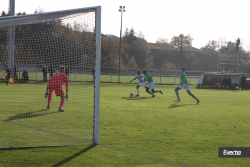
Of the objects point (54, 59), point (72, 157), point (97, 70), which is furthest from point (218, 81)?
point (72, 157)

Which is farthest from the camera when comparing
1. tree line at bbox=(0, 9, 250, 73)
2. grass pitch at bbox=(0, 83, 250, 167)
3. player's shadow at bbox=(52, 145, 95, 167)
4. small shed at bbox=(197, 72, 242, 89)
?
tree line at bbox=(0, 9, 250, 73)

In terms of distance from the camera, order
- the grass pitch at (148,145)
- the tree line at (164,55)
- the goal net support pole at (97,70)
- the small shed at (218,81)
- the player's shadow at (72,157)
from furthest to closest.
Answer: the tree line at (164,55)
the small shed at (218,81)
the goal net support pole at (97,70)
the grass pitch at (148,145)
the player's shadow at (72,157)

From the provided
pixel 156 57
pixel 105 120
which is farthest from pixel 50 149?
pixel 156 57

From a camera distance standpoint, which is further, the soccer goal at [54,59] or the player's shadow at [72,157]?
the soccer goal at [54,59]

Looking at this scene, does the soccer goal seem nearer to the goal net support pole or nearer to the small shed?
the goal net support pole

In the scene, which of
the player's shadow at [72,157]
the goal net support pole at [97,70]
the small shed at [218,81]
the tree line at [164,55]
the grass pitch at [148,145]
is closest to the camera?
the player's shadow at [72,157]

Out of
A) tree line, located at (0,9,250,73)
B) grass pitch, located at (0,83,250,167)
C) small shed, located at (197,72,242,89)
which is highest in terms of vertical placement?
tree line, located at (0,9,250,73)

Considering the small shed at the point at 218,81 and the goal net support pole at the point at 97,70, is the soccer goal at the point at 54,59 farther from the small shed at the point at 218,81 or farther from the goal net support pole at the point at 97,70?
the small shed at the point at 218,81

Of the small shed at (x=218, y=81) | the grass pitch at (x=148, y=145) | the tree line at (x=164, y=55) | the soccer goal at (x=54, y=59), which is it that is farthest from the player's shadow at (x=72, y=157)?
the tree line at (x=164, y=55)

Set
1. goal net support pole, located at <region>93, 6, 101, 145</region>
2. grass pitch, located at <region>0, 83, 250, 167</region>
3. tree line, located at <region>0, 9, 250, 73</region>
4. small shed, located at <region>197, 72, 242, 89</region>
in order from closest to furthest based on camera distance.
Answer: grass pitch, located at <region>0, 83, 250, 167</region> → goal net support pole, located at <region>93, 6, 101, 145</region> → small shed, located at <region>197, 72, 242, 89</region> → tree line, located at <region>0, 9, 250, 73</region>

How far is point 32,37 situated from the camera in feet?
24.2

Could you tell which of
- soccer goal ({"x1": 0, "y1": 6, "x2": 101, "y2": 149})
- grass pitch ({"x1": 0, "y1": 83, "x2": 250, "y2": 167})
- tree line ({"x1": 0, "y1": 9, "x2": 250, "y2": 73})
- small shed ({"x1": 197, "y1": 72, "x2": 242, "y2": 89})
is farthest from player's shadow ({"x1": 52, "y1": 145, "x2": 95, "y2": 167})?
tree line ({"x1": 0, "y1": 9, "x2": 250, "y2": 73})

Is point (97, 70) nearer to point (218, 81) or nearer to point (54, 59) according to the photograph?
point (54, 59)

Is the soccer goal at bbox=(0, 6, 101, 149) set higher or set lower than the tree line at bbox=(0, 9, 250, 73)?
lower
